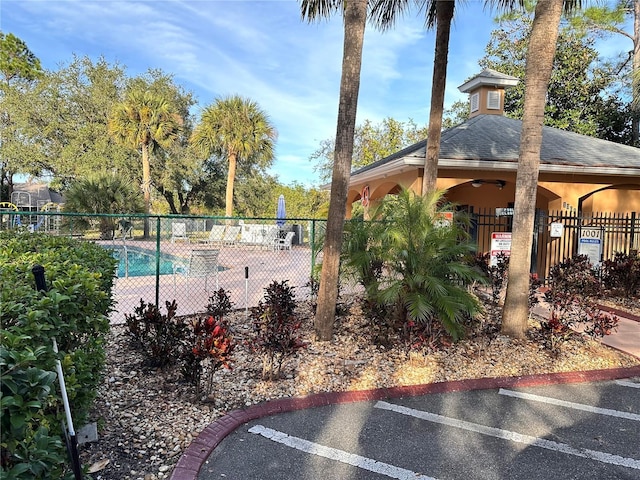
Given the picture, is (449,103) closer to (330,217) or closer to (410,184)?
(410,184)

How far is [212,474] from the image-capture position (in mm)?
2811

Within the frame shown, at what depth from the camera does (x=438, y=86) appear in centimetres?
814

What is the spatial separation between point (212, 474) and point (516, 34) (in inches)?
1018

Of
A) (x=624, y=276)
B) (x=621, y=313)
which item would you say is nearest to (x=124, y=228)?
(x=621, y=313)

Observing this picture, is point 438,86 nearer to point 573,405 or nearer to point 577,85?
point 573,405

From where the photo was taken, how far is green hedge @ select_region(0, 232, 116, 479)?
1.40 m

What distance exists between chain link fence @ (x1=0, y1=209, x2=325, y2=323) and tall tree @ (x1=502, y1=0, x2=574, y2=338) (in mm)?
2885

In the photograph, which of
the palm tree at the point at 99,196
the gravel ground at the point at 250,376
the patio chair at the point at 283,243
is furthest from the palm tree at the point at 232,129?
the gravel ground at the point at 250,376

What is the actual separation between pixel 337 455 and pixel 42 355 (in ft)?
7.22

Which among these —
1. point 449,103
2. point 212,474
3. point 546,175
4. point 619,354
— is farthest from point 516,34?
point 212,474

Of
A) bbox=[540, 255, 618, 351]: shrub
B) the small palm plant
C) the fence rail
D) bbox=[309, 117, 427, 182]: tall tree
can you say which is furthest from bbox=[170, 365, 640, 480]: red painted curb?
bbox=[309, 117, 427, 182]: tall tree

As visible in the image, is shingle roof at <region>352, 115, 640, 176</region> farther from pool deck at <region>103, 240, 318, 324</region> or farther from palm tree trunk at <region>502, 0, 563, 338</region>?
pool deck at <region>103, 240, 318, 324</region>

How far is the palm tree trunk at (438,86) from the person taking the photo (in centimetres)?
806

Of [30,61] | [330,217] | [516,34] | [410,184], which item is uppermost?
[516,34]
